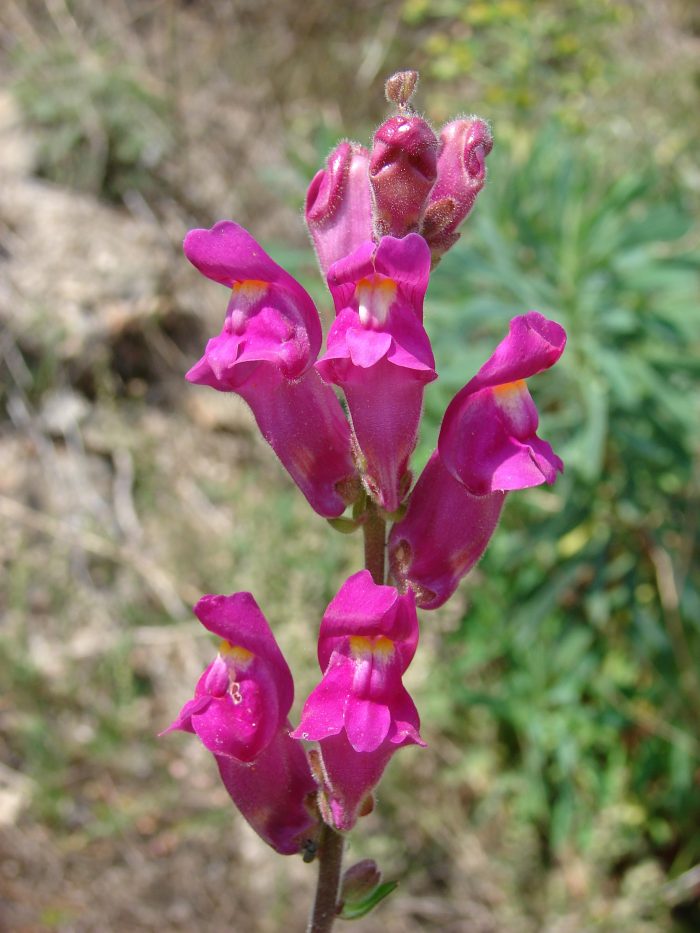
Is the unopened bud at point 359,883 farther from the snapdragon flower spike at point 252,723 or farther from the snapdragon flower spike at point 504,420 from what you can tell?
the snapdragon flower spike at point 504,420

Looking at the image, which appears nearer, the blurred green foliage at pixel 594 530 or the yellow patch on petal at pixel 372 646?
the yellow patch on petal at pixel 372 646

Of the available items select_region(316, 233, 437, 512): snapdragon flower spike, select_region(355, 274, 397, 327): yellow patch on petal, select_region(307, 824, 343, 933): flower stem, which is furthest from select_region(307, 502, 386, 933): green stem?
select_region(355, 274, 397, 327): yellow patch on petal

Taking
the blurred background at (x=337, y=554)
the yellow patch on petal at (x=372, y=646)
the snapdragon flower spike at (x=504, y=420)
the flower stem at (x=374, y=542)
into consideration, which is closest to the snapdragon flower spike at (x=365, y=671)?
the yellow patch on petal at (x=372, y=646)

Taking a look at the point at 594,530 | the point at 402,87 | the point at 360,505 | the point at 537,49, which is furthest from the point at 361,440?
the point at 537,49

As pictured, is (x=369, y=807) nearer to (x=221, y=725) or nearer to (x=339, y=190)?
(x=221, y=725)

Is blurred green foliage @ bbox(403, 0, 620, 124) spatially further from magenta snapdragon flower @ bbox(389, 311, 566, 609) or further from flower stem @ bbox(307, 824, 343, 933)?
flower stem @ bbox(307, 824, 343, 933)

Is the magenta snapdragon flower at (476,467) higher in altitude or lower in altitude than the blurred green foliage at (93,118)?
lower

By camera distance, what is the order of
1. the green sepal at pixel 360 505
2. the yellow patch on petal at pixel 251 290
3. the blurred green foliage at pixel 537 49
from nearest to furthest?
the yellow patch on petal at pixel 251 290 < the green sepal at pixel 360 505 < the blurred green foliage at pixel 537 49

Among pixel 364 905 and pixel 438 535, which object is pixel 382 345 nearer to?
pixel 438 535
